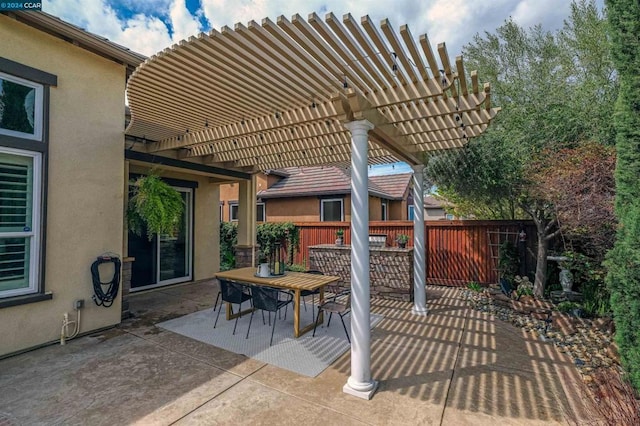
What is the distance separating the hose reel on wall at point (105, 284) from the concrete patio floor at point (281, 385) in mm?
485

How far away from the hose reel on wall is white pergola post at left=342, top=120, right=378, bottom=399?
12.9 feet

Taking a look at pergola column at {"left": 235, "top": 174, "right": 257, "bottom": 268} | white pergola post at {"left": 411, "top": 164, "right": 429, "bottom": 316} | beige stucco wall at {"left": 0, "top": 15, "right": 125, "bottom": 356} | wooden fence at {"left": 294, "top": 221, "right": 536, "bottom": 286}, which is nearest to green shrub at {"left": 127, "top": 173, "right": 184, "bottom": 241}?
beige stucco wall at {"left": 0, "top": 15, "right": 125, "bottom": 356}

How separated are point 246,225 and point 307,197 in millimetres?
4109

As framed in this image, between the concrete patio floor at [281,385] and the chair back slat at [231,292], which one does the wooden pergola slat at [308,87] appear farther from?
the concrete patio floor at [281,385]

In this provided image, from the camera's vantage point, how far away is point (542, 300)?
600cm

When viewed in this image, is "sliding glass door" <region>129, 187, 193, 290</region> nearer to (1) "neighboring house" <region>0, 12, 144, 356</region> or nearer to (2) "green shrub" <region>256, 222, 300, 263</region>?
(1) "neighboring house" <region>0, 12, 144, 356</region>

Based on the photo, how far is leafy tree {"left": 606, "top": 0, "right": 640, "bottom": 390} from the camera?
2.71 metres

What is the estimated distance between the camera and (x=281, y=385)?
323cm

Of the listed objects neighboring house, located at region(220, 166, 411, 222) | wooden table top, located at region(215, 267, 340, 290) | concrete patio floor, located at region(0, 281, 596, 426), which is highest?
neighboring house, located at region(220, 166, 411, 222)

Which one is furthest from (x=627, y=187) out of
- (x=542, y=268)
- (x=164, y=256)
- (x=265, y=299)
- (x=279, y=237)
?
(x=279, y=237)

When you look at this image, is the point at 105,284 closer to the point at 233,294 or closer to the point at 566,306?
the point at 233,294

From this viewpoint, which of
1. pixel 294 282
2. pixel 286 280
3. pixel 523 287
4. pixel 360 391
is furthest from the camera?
pixel 523 287

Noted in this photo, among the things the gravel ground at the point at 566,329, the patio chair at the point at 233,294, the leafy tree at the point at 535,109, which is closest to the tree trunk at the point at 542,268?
the leafy tree at the point at 535,109

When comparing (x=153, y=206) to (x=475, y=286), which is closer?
(x=153, y=206)
